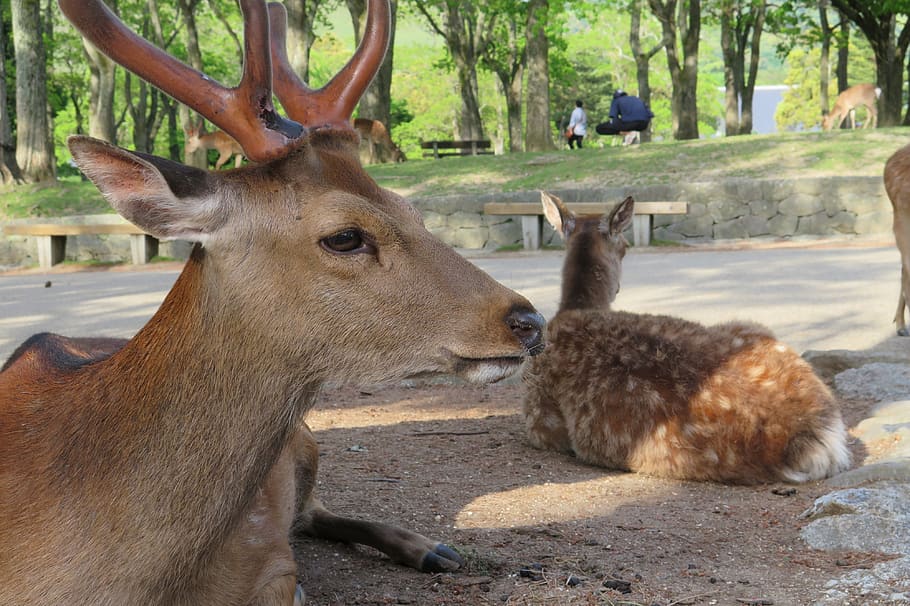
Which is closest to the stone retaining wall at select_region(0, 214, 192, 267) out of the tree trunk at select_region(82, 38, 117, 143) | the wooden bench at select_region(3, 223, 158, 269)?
the wooden bench at select_region(3, 223, 158, 269)

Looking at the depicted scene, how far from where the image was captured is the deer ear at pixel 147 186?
8.13 feet

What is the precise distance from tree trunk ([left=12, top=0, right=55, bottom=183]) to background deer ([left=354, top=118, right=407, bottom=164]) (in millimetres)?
6872

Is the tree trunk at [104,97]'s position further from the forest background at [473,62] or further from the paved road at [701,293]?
the paved road at [701,293]

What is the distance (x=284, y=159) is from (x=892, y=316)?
7528 millimetres

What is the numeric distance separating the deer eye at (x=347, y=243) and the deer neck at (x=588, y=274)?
352 centimetres

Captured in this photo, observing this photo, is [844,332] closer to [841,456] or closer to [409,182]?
[841,456]

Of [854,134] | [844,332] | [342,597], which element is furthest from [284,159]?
[854,134]

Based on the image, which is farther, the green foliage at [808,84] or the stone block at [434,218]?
the green foliage at [808,84]

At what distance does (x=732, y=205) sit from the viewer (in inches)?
688

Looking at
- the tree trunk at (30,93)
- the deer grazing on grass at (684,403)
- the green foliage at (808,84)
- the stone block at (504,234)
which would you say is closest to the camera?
the deer grazing on grass at (684,403)

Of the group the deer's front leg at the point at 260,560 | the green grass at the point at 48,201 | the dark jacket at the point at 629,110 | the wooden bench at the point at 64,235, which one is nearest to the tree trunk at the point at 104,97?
the green grass at the point at 48,201

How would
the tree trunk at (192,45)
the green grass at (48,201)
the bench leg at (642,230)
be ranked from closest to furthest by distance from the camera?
the bench leg at (642,230) → the green grass at (48,201) → the tree trunk at (192,45)

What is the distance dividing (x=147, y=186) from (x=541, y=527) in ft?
7.95

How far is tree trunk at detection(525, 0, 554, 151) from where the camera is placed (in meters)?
25.2
